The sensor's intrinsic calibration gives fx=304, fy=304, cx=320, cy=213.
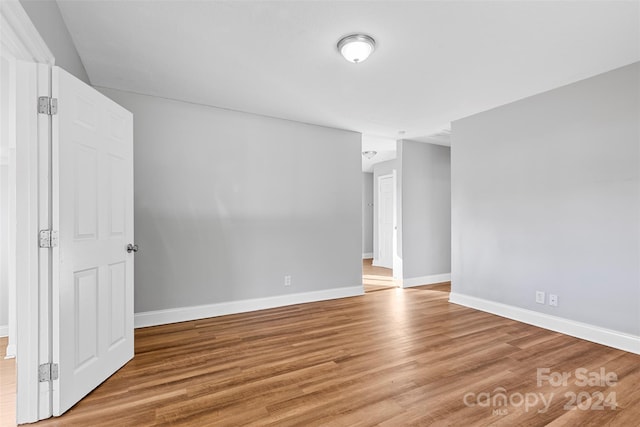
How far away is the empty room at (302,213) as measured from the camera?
5.91ft

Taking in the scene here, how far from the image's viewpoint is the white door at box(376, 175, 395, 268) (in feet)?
24.7

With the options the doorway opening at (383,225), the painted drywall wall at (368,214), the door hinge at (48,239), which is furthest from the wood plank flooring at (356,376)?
the painted drywall wall at (368,214)

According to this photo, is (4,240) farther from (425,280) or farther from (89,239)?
(425,280)

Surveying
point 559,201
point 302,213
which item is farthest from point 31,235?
point 559,201

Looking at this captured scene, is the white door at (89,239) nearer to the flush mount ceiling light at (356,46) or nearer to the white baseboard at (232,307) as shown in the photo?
the white baseboard at (232,307)

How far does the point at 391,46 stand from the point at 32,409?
3.33m

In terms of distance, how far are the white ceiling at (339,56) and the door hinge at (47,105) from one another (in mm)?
666

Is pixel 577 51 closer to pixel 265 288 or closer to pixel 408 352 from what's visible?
pixel 408 352

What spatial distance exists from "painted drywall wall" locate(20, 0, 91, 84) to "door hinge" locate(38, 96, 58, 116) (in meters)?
0.33

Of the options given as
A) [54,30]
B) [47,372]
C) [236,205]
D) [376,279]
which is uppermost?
[54,30]

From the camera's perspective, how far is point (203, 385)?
210 cm

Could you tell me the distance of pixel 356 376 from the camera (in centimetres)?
221

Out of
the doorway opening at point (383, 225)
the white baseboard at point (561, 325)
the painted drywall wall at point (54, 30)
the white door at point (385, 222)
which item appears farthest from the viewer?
the white door at point (385, 222)

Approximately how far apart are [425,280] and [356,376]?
3521 millimetres
